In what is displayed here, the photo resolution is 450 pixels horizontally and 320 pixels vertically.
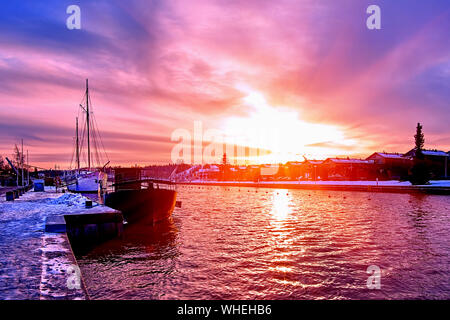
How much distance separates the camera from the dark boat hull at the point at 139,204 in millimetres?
21406

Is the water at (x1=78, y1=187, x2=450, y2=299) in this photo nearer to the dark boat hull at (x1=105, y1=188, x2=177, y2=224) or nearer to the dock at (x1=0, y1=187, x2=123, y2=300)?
the dock at (x1=0, y1=187, x2=123, y2=300)

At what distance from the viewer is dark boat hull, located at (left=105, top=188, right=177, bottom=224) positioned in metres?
21.4

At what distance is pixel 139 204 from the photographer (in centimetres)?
2148

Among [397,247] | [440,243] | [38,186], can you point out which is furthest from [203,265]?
[38,186]

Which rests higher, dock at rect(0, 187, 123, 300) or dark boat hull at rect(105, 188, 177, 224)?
dock at rect(0, 187, 123, 300)
